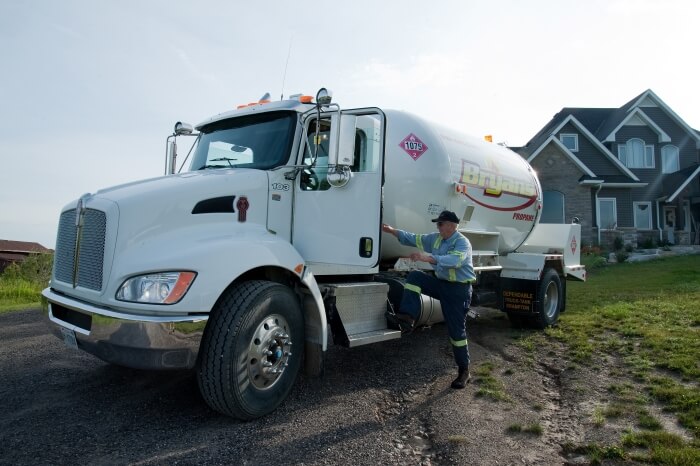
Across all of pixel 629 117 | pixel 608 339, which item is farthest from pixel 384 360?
pixel 629 117

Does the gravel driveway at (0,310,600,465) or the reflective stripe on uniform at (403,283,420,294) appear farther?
the reflective stripe on uniform at (403,283,420,294)

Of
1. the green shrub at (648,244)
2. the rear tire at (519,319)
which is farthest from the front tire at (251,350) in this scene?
the green shrub at (648,244)

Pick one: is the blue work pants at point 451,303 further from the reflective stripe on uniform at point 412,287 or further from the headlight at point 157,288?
the headlight at point 157,288

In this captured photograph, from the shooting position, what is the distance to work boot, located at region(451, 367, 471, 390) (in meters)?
5.29

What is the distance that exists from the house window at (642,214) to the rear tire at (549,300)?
759 inches

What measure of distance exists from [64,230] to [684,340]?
24.6 ft

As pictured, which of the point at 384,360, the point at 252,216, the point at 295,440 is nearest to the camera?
the point at 295,440

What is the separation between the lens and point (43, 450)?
142 inches

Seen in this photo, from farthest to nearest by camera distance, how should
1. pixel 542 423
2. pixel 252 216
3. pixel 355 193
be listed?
pixel 355 193, pixel 252 216, pixel 542 423

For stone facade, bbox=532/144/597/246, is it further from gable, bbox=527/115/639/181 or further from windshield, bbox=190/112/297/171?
windshield, bbox=190/112/297/171

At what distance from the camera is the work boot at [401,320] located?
18.1 feet

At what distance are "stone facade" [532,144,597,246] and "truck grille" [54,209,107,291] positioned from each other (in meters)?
21.4

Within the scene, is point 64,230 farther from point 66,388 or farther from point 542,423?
point 542,423

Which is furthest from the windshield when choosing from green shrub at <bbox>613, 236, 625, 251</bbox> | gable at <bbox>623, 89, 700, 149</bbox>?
gable at <bbox>623, 89, 700, 149</bbox>
